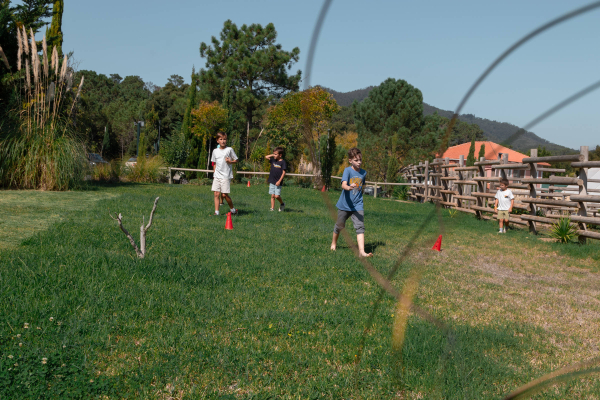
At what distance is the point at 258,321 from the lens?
4098 mm

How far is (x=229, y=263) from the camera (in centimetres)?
614

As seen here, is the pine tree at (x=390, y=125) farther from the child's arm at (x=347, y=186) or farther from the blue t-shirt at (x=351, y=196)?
the child's arm at (x=347, y=186)

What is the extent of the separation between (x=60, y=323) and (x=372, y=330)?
2.57 metres

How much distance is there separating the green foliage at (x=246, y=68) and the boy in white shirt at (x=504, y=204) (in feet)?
80.9

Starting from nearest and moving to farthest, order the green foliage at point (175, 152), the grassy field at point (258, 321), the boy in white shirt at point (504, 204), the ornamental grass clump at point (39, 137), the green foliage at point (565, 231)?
the grassy field at point (258, 321), the green foliage at point (565, 231), the ornamental grass clump at point (39, 137), the boy in white shirt at point (504, 204), the green foliage at point (175, 152)

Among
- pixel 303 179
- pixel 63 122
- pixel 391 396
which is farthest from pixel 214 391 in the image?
pixel 303 179

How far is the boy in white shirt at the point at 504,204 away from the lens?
1289 cm

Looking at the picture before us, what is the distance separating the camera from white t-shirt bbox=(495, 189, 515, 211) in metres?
13.1

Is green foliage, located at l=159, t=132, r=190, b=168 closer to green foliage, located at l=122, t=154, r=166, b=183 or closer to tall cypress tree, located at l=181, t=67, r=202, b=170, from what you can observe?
tall cypress tree, located at l=181, t=67, r=202, b=170

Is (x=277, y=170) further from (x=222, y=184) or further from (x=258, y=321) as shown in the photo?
(x=258, y=321)

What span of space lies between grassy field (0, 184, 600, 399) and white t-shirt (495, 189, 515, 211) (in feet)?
17.7

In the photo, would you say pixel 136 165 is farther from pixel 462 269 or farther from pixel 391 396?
pixel 391 396

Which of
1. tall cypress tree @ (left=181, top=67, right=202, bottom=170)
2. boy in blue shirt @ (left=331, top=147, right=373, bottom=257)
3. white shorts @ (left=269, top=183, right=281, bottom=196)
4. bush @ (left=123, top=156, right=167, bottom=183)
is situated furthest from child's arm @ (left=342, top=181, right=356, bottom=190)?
tall cypress tree @ (left=181, top=67, right=202, bottom=170)

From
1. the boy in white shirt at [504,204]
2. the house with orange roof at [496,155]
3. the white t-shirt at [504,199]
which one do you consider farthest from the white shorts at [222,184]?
the white t-shirt at [504,199]
